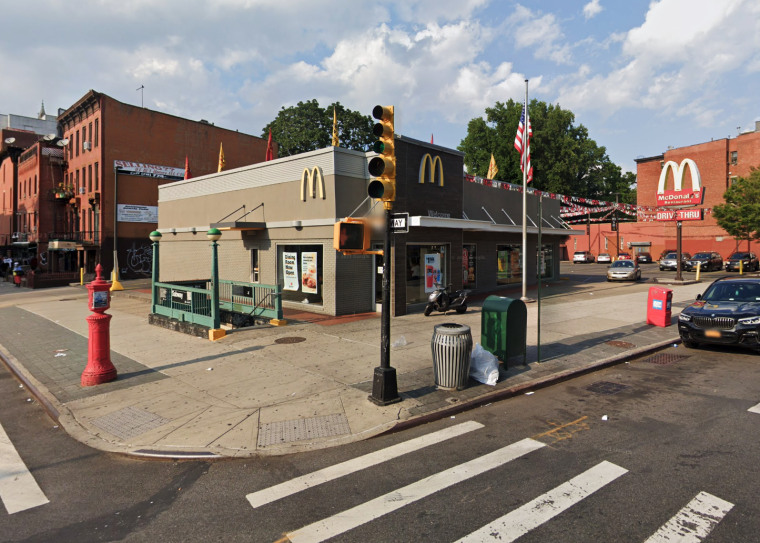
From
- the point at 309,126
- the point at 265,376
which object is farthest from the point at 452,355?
the point at 309,126

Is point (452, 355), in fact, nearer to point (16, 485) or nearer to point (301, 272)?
point (16, 485)

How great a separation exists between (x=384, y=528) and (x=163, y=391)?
17.4ft

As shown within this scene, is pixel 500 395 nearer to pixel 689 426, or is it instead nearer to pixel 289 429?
pixel 689 426

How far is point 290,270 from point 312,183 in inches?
130

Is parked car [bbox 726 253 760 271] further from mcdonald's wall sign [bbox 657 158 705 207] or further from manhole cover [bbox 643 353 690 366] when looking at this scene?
manhole cover [bbox 643 353 690 366]

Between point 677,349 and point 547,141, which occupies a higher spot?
point 547,141

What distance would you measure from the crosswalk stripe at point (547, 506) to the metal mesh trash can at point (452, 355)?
266cm

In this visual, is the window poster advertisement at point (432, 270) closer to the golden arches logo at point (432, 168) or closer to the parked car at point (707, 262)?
the golden arches logo at point (432, 168)

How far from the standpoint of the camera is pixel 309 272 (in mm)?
15648

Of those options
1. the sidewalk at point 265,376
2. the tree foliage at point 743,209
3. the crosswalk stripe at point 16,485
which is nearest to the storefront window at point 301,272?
the sidewalk at point 265,376

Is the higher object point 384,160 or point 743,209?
point 743,209

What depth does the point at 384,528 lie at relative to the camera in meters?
3.88

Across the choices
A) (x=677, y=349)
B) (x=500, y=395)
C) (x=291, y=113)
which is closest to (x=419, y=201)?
(x=677, y=349)

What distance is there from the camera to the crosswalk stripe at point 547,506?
376 centimetres
